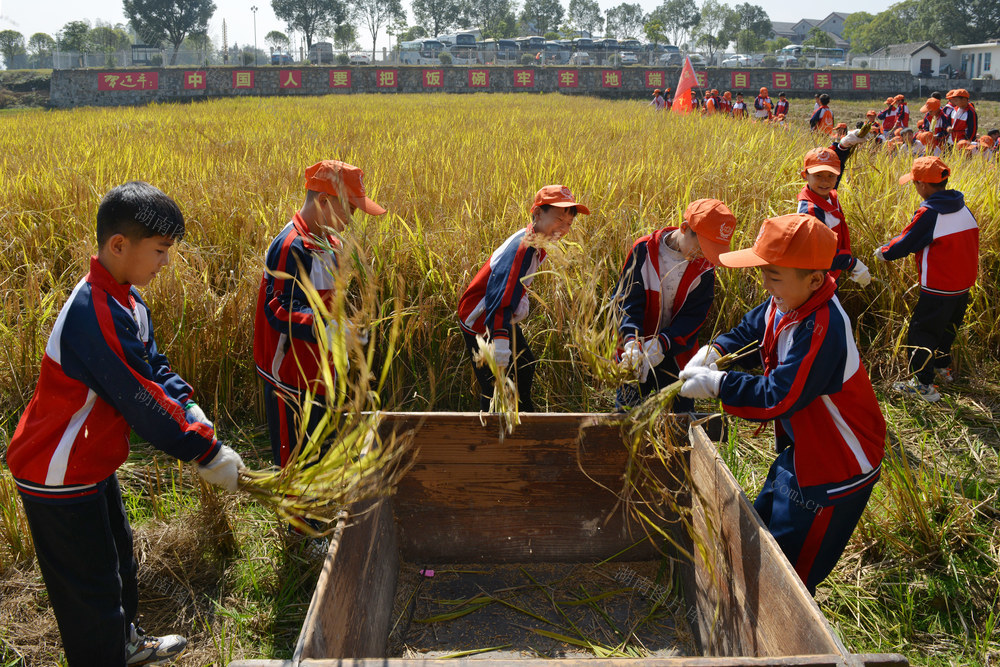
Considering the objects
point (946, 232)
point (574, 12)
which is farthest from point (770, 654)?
point (574, 12)

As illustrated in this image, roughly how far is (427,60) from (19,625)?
48.2 m

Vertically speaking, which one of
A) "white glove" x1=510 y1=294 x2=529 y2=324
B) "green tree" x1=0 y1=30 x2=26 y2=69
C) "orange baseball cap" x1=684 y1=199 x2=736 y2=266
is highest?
"green tree" x1=0 y1=30 x2=26 y2=69

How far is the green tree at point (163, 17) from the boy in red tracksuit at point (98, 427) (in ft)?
227

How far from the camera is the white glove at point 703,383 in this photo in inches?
82.4

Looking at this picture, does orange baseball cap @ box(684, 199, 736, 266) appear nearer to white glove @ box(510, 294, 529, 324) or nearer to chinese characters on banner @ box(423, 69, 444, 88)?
white glove @ box(510, 294, 529, 324)

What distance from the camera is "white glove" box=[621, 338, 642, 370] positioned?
239 cm

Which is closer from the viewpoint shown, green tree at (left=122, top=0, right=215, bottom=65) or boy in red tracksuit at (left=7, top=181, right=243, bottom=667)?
boy in red tracksuit at (left=7, top=181, right=243, bottom=667)

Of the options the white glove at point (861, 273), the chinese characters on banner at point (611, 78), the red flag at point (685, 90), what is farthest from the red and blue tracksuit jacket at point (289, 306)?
the chinese characters on banner at point (611, 78)

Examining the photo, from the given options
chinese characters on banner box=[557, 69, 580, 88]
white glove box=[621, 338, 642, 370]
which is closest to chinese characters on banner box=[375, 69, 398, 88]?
chinese characters on banner box=[557, 69, 580, 88]

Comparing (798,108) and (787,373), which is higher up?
(798,108)

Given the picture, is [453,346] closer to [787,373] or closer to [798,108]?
[787,373]

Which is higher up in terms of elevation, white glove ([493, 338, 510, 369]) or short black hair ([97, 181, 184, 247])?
short black hair ([97, 181, 184, 247])

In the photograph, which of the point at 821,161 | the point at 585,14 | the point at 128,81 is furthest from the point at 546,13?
the point at 821,161

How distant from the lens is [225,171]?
6008 mm
